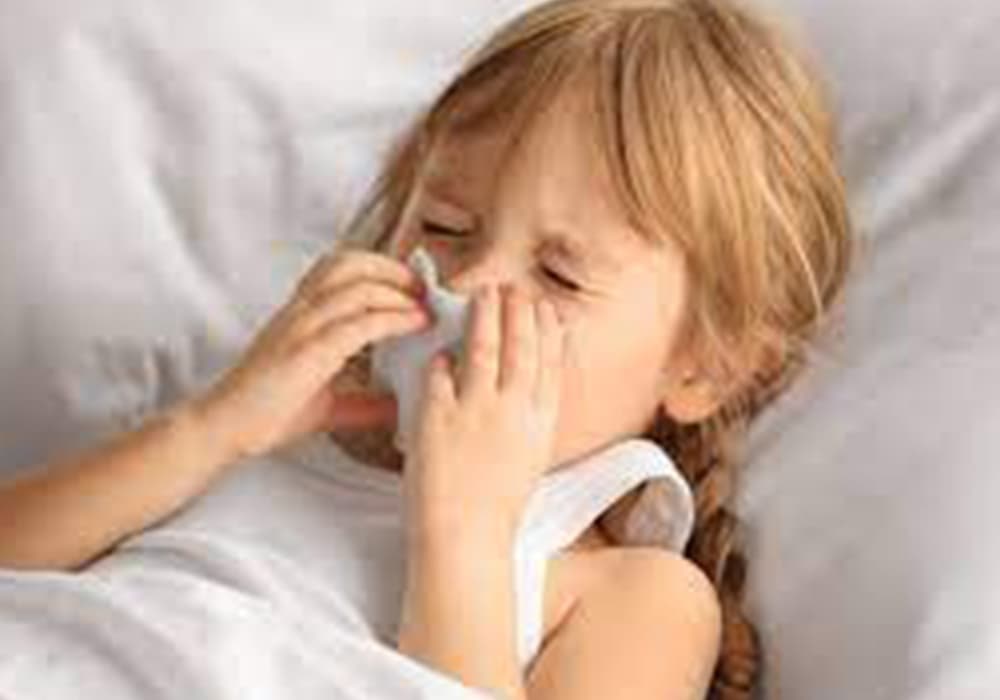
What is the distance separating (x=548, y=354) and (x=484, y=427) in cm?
5

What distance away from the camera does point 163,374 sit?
1.53 meters

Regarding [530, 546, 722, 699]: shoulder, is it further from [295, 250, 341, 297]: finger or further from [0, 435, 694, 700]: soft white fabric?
[295, 250, 341, 297]: finger

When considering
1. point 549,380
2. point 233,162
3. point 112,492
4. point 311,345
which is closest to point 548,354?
point 549,380

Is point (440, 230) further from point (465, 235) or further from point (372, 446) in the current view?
point (372, 446)

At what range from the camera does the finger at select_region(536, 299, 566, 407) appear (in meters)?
1.24

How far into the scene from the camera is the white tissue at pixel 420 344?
1232 mm

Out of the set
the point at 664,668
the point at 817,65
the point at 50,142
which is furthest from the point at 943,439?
the point at 50,142

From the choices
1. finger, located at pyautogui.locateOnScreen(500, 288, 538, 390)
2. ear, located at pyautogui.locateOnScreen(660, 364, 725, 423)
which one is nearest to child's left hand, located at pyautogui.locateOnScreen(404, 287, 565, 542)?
finger, located at pyautogui.locateOnScreen(500, 288, 538, 390)

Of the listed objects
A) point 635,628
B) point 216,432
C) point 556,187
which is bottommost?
point 635,628

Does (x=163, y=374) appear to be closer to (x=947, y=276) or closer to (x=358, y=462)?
(x=358, y=462)

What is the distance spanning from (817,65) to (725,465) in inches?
10.8

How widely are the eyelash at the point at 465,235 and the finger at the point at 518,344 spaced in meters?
0.03

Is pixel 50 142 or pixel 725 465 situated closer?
pixel 725 465

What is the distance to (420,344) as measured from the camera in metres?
1.25
